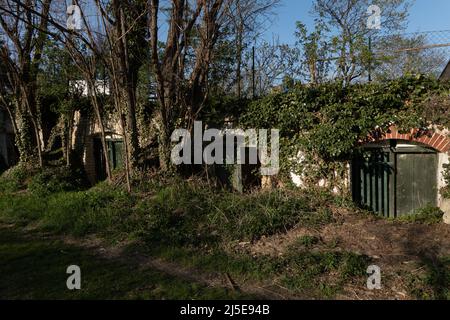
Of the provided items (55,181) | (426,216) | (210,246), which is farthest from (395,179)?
(55,181)

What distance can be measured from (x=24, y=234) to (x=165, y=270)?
3.56 meters

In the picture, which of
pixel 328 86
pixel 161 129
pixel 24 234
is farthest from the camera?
pixel 161 129

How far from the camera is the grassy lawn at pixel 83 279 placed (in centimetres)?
430

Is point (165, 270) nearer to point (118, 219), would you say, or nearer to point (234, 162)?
point (118, 219)

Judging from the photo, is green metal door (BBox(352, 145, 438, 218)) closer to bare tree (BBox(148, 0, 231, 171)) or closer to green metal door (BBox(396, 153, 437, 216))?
green metal door (BBox(396, 153, 437, 216))

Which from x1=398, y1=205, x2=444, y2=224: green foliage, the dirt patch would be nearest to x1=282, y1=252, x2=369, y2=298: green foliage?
the dirt patch

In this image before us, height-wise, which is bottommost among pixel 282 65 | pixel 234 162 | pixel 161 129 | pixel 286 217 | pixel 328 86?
pixel 286 217

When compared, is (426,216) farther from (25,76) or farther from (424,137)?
(25,76)

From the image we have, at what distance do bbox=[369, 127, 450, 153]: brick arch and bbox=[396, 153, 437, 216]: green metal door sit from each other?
36cm

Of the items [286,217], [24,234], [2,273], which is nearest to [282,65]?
[286,217]

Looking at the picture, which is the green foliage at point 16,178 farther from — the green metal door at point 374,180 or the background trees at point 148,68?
the green metal door at point 374,180

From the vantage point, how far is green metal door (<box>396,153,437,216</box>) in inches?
284

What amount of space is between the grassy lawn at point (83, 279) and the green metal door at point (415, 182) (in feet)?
15.9

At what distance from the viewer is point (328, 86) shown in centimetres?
771
